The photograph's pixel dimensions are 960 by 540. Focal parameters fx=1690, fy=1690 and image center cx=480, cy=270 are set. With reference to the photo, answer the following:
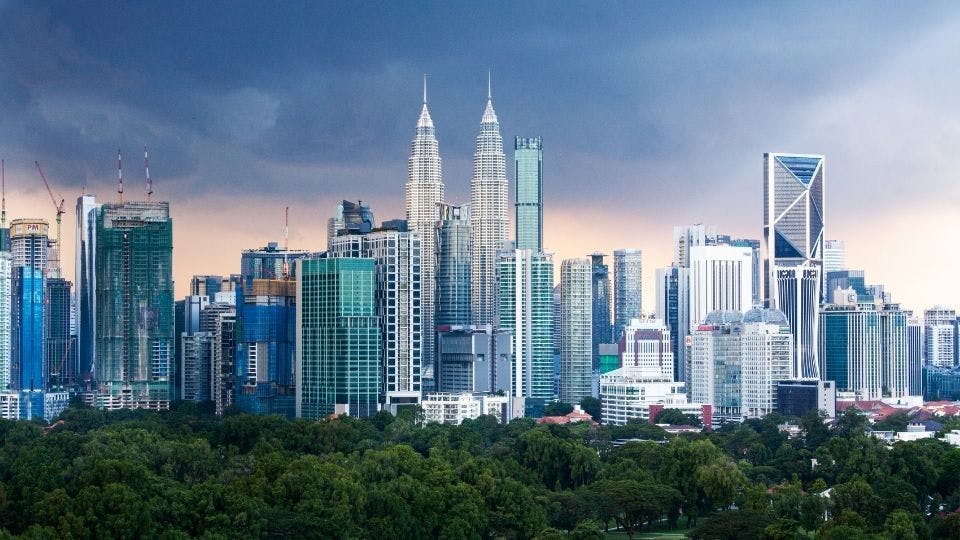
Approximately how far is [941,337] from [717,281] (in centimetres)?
2183

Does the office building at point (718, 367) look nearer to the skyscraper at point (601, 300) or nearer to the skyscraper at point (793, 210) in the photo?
the skyscraper at point (601, 300)

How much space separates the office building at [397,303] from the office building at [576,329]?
14691 mm

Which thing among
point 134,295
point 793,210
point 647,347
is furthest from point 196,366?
A: point 793,210

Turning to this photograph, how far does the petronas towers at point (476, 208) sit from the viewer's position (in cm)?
7773

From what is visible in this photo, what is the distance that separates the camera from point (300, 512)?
28766mm

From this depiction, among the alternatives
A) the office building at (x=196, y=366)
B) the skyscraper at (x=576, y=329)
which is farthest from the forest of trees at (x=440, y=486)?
the skyscraper at (x=576, y=329)

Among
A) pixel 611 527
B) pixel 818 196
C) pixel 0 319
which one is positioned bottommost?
pixel 611 527

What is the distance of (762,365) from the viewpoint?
69688 millimetres

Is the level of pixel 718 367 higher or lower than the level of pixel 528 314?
lower

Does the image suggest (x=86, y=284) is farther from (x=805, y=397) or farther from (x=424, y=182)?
(x=805, y=397)

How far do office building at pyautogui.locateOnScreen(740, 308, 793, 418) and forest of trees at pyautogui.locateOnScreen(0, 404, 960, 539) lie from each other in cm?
2211

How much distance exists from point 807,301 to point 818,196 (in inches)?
371

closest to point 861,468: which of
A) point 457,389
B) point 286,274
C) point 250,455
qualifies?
point 250,455

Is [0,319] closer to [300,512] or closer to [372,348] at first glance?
[372,348]
